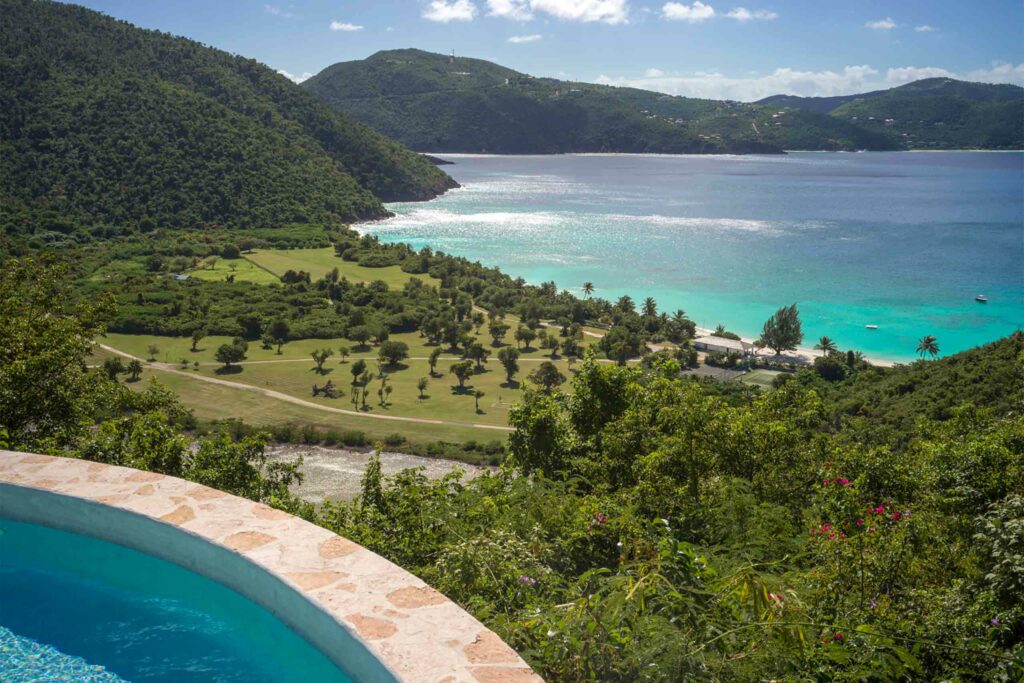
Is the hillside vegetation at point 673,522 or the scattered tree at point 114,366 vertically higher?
the hillside vegetation at point 673,522

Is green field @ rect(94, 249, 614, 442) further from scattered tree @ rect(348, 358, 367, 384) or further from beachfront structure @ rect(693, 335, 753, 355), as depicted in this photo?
beachfront structure @ rect(693, 335, 753, 355)

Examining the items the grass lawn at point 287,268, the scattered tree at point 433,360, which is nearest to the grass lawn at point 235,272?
the grass lawn at point 287,268

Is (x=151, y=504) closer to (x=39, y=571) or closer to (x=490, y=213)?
(x=39, y=571)

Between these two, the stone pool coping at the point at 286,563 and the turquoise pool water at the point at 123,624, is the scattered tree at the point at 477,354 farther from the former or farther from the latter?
the turquoise pool water at the point at 123,624

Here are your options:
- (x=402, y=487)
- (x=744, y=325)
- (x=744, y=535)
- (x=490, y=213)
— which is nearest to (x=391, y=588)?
(x=744, y=535)

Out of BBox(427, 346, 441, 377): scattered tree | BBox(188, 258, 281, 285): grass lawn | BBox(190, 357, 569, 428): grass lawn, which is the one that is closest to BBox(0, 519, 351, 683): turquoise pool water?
BBox(190, 357, 569, 428): grass lawn

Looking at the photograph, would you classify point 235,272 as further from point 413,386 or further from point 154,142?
point 154,142

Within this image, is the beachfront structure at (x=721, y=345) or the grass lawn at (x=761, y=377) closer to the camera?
the grass lawn at (x=761, y=377)
